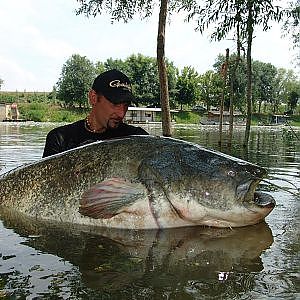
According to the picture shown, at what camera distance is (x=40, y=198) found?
422 cm

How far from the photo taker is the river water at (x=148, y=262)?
107 inches

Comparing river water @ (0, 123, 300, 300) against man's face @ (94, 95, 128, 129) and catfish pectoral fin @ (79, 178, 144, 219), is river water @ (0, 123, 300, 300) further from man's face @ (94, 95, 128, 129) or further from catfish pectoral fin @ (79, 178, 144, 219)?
man's face @ (94, 95, 128, 129)

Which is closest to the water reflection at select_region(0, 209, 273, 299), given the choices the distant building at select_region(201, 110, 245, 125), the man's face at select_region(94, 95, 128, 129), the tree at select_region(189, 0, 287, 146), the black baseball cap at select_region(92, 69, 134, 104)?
the man's face at select_region(94, 95, 128, 129)

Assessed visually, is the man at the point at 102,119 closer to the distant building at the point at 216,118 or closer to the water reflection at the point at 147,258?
the water reflection at the point at 147,258

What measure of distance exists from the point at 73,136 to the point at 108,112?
43 centimetres

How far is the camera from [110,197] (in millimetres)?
3742

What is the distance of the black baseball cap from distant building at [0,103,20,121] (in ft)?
229

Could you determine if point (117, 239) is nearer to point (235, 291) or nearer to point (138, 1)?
point (235, 291)

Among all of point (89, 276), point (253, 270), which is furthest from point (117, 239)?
point (253, 270)

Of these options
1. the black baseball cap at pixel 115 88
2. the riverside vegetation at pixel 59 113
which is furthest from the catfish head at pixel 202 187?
the riverside vegetation at pixel 59 113

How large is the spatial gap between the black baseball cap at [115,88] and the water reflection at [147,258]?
4.17 ft

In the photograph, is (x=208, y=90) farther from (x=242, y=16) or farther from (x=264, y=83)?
(x=242, y=16)

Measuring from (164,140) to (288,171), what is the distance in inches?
256

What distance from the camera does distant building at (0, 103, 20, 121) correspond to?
73.2 m
